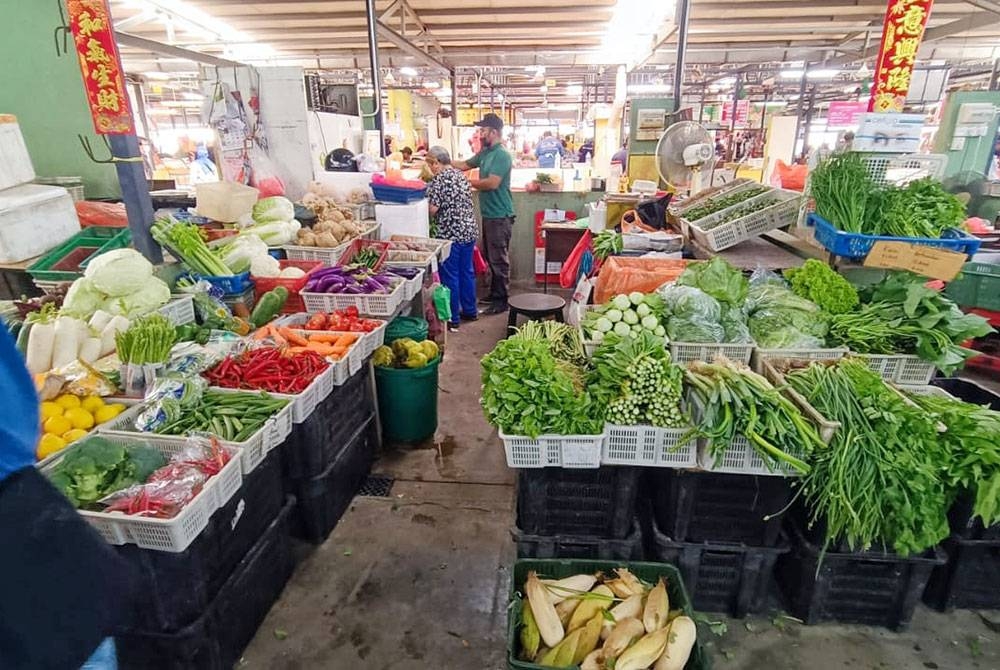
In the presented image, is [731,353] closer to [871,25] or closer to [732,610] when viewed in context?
[732,610]

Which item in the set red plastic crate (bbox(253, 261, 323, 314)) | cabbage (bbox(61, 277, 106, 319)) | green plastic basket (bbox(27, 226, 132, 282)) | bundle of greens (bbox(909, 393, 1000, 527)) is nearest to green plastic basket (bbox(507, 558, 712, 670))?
bundle of greens (bbox(909, 393, 1000, 527))

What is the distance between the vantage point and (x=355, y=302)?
3.73m

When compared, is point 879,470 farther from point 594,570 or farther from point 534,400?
point 534,400

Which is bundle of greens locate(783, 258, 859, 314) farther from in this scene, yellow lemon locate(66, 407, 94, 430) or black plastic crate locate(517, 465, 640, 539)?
yellow lemon locate(66, 407, 94, 430)

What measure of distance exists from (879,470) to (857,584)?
0.76m

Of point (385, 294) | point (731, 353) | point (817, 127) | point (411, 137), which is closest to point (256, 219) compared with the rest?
point (385, 294)

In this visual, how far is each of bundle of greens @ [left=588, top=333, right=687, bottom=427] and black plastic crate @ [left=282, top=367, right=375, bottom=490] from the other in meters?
1.55

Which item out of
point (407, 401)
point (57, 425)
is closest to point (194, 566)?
point (57, 425)

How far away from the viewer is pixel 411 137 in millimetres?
14258

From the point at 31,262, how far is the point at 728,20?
8724mm

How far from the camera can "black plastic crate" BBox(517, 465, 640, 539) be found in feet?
7.82

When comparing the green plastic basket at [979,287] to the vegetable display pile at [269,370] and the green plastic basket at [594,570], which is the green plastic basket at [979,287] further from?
the vegetable display pile at [269,370]

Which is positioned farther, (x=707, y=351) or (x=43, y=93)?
(x=43, y=93)

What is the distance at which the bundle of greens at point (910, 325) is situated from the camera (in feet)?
7.81
